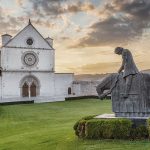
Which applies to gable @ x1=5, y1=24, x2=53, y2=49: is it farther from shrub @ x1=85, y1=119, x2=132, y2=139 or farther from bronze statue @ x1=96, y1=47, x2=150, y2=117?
shrub @ x1=85, y1=119, x2=132, y2=139

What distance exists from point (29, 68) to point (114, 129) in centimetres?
4237

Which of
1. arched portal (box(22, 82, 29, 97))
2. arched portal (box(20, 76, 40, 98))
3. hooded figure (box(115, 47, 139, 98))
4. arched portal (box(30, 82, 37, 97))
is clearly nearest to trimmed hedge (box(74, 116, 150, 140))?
hooded figure (box(115, 47, 139, 98))

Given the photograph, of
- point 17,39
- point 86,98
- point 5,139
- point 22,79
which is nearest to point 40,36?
point 17,39

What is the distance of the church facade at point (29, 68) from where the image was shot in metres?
53.1

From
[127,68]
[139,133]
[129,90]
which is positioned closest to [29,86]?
[127,68]

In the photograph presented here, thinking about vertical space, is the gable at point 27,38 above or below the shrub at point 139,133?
above

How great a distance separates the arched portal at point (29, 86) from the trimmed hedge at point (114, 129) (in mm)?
41457

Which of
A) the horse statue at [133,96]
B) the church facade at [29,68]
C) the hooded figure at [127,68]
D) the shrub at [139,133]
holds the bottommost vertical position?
the shrub at [139,133]

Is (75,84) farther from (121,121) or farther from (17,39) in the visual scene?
(121,121)

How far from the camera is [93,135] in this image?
45.8 feet

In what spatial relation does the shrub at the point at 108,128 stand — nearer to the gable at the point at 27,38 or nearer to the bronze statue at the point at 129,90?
the bronze statue at the point at 129,90

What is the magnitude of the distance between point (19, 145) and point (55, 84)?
142ft

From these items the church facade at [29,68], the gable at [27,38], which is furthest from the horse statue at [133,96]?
the gable at [27,38]

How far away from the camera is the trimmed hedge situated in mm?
13547
